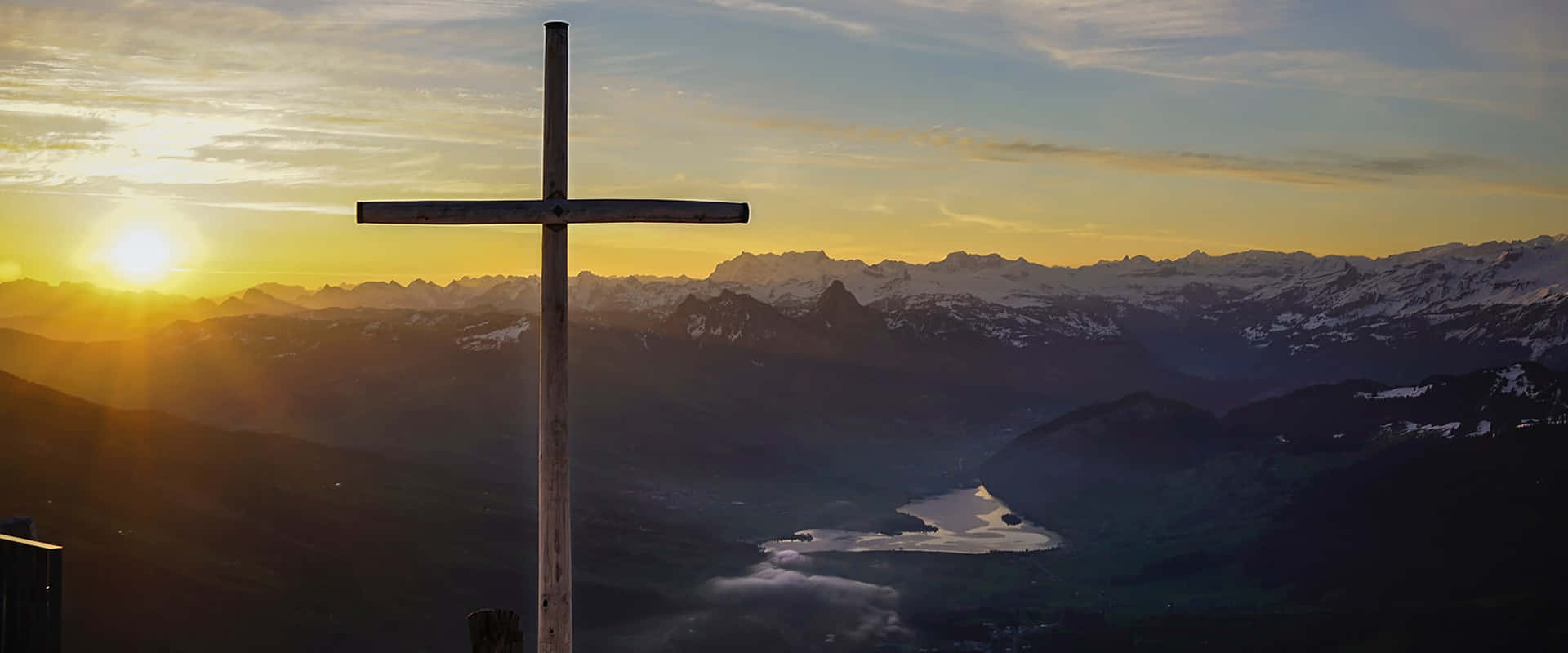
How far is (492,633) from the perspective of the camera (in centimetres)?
1090

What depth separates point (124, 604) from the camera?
155125 millimetres

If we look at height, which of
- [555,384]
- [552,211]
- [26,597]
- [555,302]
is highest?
[552,211]

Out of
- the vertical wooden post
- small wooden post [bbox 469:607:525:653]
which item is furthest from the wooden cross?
small wooden post [bbox 469:607:525:653]

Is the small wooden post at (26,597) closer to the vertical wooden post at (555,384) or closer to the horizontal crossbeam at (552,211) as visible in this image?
the horizontal crossbeam at (552,211)

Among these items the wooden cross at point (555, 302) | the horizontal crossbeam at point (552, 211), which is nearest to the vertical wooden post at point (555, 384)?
the wooden cross at point (555, 302)

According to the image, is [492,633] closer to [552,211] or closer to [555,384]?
[555,384]

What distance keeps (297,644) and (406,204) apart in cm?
17646

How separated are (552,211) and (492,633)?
3562 mm

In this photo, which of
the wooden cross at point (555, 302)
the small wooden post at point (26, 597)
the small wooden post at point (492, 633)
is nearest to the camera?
the small wooden post at point (492, 633)

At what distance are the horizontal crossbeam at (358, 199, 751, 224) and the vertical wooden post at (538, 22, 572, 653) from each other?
171 mm

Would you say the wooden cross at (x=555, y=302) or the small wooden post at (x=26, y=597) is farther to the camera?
the small wooden post at (x=26, y=597)

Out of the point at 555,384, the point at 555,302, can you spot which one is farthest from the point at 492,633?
the point at 555,302

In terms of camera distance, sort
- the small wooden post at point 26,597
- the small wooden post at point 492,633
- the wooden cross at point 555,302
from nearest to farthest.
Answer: the small wooden post at point 492,633, the wooden cross at point 555,302, the small wooden post at point 26,597

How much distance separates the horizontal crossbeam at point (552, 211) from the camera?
459 inches
